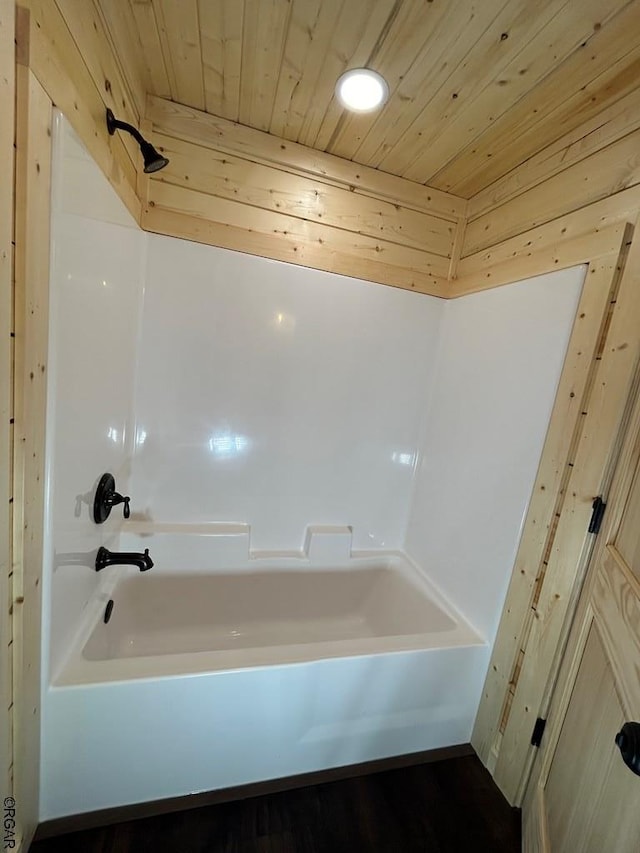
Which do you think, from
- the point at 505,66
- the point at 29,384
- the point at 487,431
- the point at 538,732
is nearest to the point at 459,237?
the point at 505,66

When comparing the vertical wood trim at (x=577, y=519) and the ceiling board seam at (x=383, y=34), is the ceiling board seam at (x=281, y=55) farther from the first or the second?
the vertical wood trim at (x=577, y=519)

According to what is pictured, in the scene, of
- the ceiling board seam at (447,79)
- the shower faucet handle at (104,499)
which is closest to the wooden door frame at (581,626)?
the ceiling board seam at (447,79)

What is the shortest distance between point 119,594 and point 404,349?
191 cm

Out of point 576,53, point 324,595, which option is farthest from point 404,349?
point 324,595

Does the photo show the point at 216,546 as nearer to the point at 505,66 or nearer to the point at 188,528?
the point at 188,528

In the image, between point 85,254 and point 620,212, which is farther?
point 620,212

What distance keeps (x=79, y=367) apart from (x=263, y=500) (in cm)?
117

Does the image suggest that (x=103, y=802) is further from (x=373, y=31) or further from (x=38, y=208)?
(x=373, y=31)

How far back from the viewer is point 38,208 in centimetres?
77

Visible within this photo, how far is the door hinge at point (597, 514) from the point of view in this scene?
1119 mm

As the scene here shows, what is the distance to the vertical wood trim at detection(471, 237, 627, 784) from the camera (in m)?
1.20

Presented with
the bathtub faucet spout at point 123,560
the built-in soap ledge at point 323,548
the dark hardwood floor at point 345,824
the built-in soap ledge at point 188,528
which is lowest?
the dark hardwood floor at point 345,824

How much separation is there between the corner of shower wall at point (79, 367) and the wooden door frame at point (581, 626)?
1.52 metres

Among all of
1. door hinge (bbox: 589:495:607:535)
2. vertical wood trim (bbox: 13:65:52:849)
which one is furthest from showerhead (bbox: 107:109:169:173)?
door hinge (bbox: 589:495:607:535)
